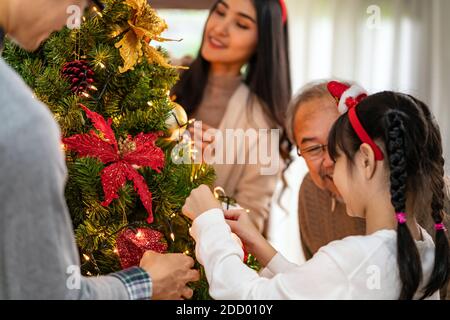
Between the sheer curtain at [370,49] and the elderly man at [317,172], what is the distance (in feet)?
4.12

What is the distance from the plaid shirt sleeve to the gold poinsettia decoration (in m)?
0.36

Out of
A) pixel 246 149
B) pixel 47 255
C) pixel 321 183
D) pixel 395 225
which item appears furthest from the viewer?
pixel 246 149

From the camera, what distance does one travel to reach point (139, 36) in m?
1.22

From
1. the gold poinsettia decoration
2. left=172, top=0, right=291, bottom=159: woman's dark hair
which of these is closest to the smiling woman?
left=172, top=0, right=291, bottom=159: woman's dark hair

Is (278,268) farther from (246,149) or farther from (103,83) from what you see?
(246,149)

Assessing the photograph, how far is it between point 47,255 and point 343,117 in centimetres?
60

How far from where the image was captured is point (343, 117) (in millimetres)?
1225

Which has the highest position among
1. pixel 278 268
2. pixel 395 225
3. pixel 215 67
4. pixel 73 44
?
pixel 73 44

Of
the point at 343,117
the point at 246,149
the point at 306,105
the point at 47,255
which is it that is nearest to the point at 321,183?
the point at 306,105

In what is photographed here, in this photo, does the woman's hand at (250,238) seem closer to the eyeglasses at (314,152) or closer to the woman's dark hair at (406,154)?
the woman's dark hair at (406,154)

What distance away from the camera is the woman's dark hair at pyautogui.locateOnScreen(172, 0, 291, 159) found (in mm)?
2338

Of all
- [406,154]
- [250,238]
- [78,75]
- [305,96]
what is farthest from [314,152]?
[78,75]

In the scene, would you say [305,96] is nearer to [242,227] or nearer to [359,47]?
[242,227]

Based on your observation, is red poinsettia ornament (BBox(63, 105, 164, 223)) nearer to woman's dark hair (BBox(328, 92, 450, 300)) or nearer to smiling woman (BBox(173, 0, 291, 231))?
woman's dark hair (BBox(328, 92, 450, 300))
